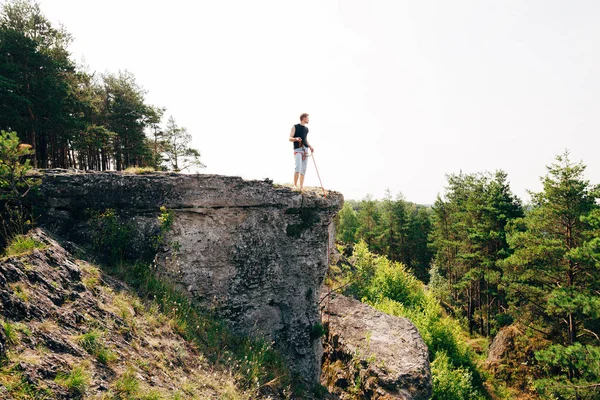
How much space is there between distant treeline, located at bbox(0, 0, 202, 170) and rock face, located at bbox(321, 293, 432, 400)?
15.8m

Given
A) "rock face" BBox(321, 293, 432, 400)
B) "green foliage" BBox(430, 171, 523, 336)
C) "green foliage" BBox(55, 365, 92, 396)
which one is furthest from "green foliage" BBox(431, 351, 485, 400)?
"green foliage" BBox(55, 365, 92, 396)

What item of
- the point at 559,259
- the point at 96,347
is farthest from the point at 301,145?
the point at 559,259

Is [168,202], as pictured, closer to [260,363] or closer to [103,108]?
[260,363]

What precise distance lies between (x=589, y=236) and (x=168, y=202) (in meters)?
21.1

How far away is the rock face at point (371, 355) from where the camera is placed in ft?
34.2

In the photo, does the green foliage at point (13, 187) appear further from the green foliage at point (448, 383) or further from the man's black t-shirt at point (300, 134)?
the green foliage at point (448, 383)

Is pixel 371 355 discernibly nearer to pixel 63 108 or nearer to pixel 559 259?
pixel 559 259

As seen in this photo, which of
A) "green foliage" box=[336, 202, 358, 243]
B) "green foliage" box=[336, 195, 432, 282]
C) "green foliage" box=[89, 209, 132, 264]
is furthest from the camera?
"green foliage" box=[336, 202, 358, 243]

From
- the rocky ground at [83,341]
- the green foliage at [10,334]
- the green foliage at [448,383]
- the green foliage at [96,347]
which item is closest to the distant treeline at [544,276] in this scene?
the green foliage at [448,383]

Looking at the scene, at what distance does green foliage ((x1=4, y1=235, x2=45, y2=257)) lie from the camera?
17.8 ft

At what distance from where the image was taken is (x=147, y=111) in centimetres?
2461

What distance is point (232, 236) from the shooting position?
8.66 meters

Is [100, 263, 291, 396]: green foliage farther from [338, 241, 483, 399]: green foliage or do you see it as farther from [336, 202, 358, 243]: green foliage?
[336, 202, 358, 243]: green foliage

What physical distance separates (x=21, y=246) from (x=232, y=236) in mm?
4381
